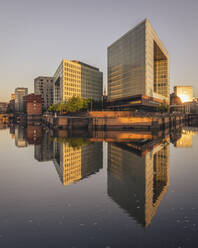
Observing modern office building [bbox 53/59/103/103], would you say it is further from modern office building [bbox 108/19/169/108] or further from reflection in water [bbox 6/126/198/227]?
reflection in water [bbox 6/126/198/227]

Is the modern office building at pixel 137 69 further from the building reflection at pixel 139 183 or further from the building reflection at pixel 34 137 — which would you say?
the building reflection at pixel 139 183

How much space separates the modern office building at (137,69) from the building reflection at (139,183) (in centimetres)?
10517

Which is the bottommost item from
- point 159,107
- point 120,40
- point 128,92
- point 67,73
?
point 159,107

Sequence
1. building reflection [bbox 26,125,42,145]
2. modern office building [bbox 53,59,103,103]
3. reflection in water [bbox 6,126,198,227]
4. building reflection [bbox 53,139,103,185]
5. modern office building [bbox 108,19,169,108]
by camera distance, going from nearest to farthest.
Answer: reflection in water [bbox 6,126,198,227], building reflection [bbox 53,139,103,185], building reflection [bbox 26,125,42,145], modern office building [bbox 108,19,169,108], modern office building [bbox 53,59,103,103]

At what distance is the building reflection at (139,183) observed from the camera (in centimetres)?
1349

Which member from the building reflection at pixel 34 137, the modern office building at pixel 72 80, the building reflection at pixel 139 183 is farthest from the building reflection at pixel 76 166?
the modern office building at pixel 72 80

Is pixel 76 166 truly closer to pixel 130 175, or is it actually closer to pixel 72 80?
pixel 130 175

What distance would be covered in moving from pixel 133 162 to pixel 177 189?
34.0 ft

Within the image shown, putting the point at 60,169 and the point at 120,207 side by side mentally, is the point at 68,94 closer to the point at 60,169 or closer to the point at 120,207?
the point at 60,169

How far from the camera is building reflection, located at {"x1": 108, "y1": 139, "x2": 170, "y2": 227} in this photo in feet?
44.3

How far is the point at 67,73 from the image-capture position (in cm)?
17038

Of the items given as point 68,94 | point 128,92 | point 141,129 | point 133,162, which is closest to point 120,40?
point 128,92

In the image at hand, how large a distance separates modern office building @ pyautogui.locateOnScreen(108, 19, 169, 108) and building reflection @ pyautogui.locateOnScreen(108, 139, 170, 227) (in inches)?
4140

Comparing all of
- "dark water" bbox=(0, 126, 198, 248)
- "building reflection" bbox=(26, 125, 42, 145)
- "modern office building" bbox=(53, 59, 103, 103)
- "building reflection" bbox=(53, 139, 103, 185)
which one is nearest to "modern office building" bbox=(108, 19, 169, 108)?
"modern office building" bbox=(53, 59, 103, 103)
